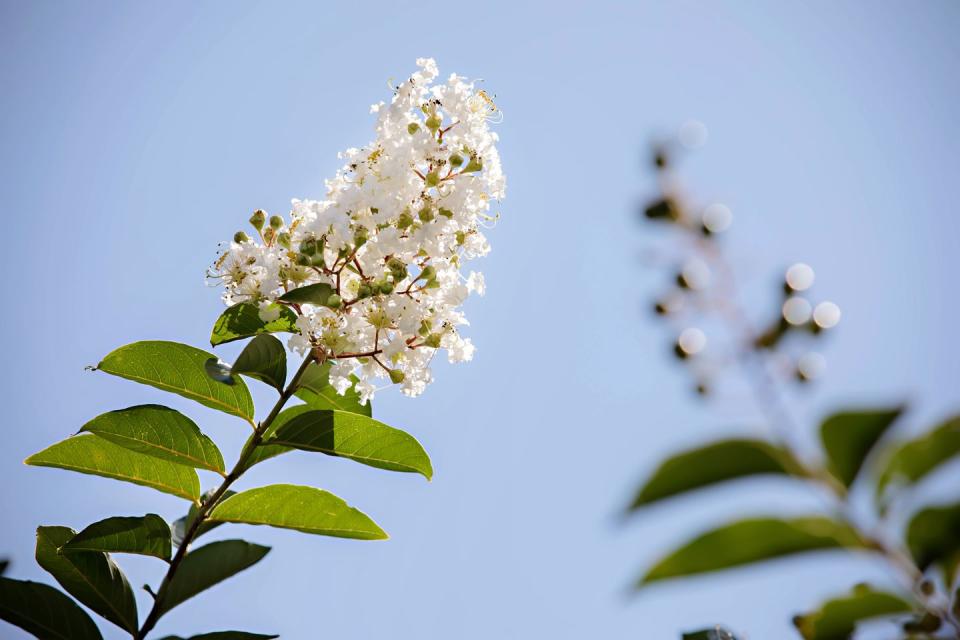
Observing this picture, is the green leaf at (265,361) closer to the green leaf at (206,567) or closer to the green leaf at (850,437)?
the green leaf at (206,567)

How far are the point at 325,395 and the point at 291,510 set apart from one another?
1.14 feet

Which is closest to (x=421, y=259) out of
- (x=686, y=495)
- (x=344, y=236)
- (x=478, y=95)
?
(x=344, y=236)

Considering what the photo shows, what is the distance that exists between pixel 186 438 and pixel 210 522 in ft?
0.70

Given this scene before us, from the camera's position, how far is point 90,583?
1791 millimetres

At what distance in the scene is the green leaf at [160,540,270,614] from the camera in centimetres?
178

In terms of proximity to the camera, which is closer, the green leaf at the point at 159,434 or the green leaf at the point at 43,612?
the green leaf at the point at 43,612

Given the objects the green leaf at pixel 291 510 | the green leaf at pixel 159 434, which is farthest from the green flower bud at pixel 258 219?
the green leaf at pixel 291 510

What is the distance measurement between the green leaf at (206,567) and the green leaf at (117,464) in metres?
0.20

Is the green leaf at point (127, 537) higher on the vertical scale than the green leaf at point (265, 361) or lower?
lower

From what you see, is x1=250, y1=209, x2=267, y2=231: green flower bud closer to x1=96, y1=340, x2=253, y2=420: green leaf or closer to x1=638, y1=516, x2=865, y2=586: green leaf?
x1=96, y1=340, x2=253, y2=420: green leaf

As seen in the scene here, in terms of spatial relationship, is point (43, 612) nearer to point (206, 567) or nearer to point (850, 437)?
point (206, 567)

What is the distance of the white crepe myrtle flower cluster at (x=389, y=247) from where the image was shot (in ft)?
6.70

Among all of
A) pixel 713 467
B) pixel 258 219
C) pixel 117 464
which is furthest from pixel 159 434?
pixel 713 467

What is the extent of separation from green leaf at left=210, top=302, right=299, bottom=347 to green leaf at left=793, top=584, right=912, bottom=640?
1.52m
